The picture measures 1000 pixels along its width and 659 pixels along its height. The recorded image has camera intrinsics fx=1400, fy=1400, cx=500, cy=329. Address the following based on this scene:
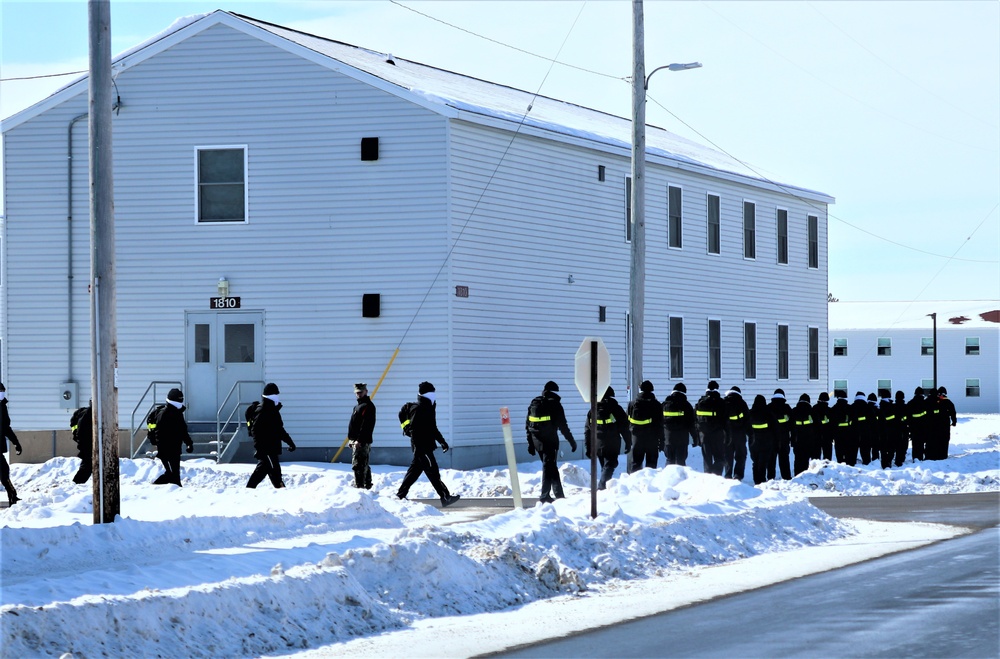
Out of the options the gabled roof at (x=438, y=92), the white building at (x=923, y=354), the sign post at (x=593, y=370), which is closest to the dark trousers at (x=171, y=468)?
the sign post at (x=593, y=370)

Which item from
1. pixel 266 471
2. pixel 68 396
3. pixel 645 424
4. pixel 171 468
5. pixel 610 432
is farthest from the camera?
pixel 68 396

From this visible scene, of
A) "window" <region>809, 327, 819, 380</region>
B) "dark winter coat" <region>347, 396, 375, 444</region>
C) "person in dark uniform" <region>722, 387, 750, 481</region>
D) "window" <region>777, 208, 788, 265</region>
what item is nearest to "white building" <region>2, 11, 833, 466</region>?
"person in dark uniform" <region>722, 387, 750, 481</region>

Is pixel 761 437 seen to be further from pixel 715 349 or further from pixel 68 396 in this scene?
pixel 68 396

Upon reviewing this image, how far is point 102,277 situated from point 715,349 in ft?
78.4

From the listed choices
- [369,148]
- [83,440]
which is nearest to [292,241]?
[369,148]

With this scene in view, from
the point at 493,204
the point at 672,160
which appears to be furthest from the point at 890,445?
the point at 493,204

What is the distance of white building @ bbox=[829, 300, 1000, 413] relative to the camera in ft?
251

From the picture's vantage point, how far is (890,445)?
31.0m

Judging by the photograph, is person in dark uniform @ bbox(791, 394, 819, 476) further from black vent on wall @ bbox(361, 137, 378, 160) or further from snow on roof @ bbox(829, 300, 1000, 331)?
snow on roof @ bbox(829, 300, 1000, 331)

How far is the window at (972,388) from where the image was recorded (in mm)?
76562

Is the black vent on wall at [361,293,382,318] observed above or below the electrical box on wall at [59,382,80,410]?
above

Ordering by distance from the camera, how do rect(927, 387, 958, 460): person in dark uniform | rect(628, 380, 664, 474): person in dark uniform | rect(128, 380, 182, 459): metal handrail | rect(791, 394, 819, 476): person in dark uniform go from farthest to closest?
rect(927, 387, 958, 460): person in dark uniform, rect(791, 394, 819, 476): person in dark uniform, rect(128, 380, 182, 459): metal handrail, rect(628, 380, 664, 474): person in dark uniform

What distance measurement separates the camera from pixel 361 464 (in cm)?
2102

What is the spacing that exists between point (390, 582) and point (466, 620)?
96cm
